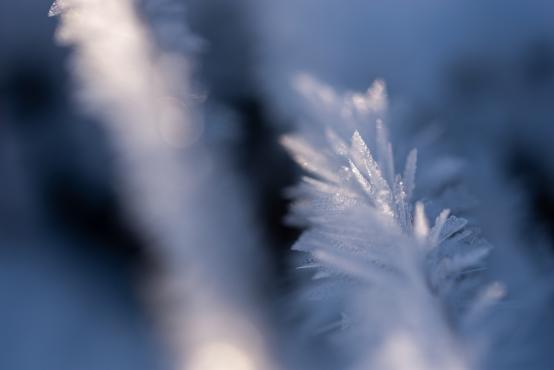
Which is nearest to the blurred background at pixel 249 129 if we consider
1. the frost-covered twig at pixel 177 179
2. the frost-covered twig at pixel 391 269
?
the frost-covered twig at pixel 177 179

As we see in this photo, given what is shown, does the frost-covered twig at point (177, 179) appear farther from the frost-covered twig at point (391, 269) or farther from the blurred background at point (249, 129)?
the frost-covered twig at point (391, 269)

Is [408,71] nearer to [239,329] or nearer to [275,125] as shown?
[275,125]

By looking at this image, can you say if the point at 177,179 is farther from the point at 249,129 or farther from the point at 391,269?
the point at 391,269

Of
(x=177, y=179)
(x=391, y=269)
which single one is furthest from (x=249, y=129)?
(x=391, y=269)

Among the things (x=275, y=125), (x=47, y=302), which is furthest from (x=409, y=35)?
(x=47, y=302)

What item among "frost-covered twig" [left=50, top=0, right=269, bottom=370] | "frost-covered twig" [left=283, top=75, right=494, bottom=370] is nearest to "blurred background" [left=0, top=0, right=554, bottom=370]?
"frost-covered twig" [left=50, top=0, right=269, bottom=370]
